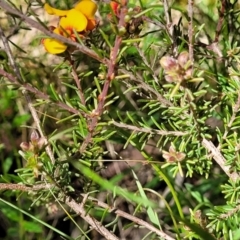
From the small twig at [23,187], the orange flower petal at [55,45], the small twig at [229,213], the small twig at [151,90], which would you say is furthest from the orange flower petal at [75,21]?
the small twig at [229,213]

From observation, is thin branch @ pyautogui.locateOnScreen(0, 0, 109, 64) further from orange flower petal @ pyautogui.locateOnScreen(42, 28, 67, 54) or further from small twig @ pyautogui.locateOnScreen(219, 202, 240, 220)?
small twig @ pyautogui.locateOnScreen(219, 202, 240, 220)

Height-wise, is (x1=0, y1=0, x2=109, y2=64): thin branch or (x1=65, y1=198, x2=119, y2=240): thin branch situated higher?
(x1=0, y1=0, x2=109, y2=64): thin branch

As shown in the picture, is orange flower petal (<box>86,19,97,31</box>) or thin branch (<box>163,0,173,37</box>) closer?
Result: orange flower petal (<box>86,19,97,31</box>)

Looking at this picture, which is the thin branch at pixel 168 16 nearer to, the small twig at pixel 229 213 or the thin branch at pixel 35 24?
the thin branch at pixel 35 24

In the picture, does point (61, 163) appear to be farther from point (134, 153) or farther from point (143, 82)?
point (134, 153)

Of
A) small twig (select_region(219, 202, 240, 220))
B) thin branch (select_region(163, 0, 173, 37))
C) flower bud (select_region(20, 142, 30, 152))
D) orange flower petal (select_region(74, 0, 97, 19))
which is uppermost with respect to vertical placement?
orange flower petal (select_region(74, 0, 97, 19))

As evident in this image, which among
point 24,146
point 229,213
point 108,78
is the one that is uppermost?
point 108,78

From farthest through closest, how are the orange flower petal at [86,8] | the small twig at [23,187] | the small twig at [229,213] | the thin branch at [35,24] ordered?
1. the small twig at [229,213]
2. the small twig at [23,187]
3. the orange flower petal at [86,8]
4. the thin branch at [35,24]

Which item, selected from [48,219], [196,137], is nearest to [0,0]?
[196,137]

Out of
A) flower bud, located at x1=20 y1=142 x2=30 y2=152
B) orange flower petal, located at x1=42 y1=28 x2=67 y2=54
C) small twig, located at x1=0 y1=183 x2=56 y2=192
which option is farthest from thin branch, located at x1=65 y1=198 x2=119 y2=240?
orange flower petal, located at x1=42 y1=28 x2=67 y2=54

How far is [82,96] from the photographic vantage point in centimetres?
109

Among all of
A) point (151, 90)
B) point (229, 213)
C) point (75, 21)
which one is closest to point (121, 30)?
point (75, 21)

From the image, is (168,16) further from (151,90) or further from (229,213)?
(229,213)

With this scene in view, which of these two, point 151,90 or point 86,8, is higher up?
point 86,8
